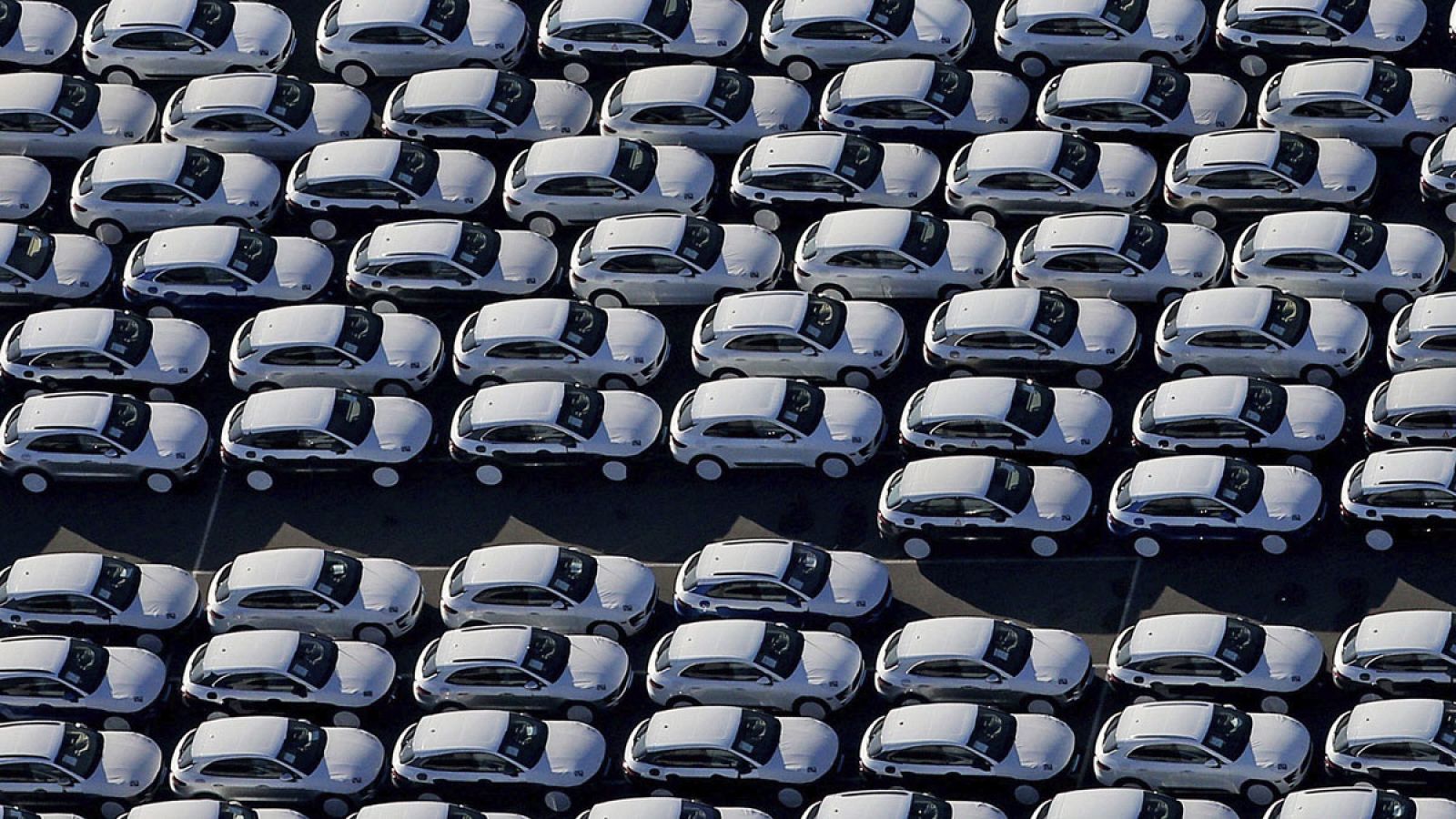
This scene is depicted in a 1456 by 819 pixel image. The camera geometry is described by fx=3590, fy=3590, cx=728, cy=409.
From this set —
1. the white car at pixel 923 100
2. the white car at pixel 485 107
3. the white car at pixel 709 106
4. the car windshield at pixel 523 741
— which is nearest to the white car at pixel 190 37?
the white car at pixel 485 107

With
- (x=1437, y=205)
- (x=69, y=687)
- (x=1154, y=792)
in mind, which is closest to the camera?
(x=1154, y=792)

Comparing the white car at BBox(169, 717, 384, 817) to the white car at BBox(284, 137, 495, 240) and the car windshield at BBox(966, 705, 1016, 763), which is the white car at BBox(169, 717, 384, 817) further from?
the white car at BBox(284, 137, 495, 240)

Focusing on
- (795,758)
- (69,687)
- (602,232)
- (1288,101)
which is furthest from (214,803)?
(1288,101)

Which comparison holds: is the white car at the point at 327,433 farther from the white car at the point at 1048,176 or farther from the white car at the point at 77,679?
the white car at the point at 1048,176

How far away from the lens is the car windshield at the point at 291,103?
218 feet

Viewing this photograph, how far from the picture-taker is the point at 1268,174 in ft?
206

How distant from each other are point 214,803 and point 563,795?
552 cm

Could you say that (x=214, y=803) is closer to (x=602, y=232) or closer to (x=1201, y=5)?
(x=602, y=232)

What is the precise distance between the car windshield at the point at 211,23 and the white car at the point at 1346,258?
65.2 ft

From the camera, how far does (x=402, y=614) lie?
59.6 meters

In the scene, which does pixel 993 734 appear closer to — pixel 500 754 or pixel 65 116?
pixel 500 754

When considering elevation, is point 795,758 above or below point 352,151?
below

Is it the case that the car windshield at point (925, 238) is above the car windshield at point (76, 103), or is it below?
above

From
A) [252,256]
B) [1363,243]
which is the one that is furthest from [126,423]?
[1363,243]
